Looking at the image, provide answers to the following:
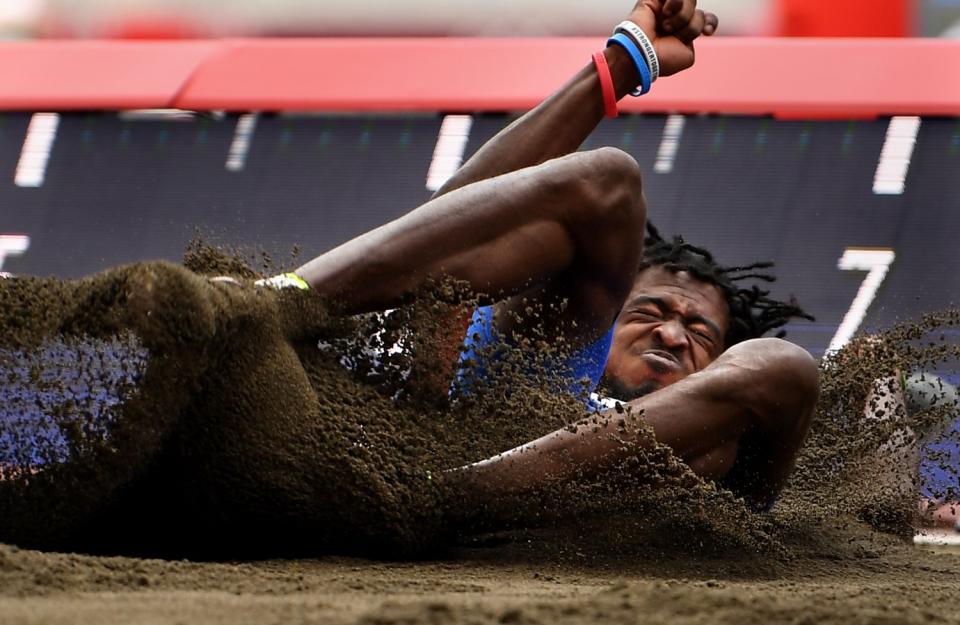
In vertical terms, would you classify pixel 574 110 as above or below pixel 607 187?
above

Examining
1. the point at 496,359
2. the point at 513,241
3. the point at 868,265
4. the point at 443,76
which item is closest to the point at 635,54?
the point at 513,241

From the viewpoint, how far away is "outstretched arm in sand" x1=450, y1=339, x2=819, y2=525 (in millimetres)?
1955

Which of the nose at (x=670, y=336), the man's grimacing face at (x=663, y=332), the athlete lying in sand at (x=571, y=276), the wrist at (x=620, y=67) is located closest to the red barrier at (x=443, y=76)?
the man's grimacing face at (x=663, y=332)

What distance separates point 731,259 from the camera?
5363 mm

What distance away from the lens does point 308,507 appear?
1.83 m

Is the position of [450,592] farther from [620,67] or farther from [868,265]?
[868,265]

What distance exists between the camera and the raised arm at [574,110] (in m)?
2.41

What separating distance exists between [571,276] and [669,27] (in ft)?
2.18

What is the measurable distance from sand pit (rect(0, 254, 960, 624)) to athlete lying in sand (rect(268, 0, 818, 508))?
0.17 feet

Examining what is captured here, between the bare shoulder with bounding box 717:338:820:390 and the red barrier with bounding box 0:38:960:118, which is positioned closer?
the bare shoulder with bounding box 717:338:820:390

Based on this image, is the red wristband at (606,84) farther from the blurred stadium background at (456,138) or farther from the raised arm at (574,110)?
the blurred stadium background at (456,138)

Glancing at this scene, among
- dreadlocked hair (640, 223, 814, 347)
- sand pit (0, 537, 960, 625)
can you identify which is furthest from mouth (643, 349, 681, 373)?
sand pit (0, 537, 960, 625)

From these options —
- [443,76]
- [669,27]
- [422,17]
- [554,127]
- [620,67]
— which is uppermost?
[422,17]

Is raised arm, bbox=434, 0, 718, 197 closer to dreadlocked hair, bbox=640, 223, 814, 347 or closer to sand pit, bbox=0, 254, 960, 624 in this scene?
dreadlocked hair, bbox=640, 223, 814, 347
